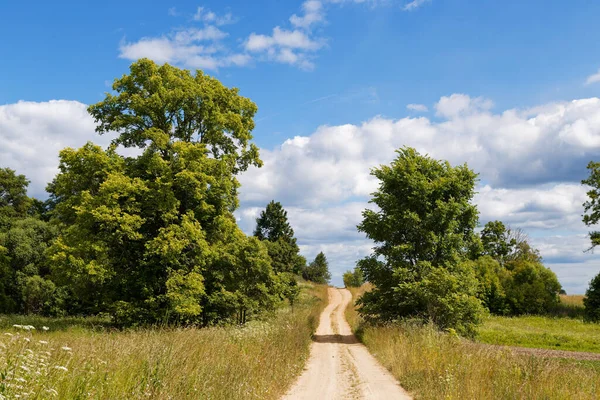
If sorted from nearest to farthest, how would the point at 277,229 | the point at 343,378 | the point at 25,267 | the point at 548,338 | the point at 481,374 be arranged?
1. the point at 481,374
2. the point at 343,378
3. the point at 548,338
4. the point at 25,267
5. the point at 277,229

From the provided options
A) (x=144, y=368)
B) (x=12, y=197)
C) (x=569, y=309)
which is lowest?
(x=569, y=309)

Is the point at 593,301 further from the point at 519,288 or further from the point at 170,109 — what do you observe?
the point at 170,109

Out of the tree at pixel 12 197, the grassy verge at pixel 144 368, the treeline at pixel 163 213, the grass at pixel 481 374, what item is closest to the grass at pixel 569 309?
the treeline at pixel 163 213

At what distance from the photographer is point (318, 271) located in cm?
10931

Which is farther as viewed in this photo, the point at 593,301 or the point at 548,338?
the point at 593,301

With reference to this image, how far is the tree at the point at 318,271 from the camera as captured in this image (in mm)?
108062

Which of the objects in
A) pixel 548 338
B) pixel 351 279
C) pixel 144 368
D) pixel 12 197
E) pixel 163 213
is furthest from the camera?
pixel 351 279

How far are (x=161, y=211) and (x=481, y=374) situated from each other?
20.6m

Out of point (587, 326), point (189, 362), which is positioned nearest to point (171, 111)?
point (189, 362)

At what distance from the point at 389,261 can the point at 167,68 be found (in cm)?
1862

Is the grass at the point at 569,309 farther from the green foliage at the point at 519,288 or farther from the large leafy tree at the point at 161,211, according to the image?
the large leafy tree at the point at 161,211

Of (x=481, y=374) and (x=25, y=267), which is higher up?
(x=25, y=267)

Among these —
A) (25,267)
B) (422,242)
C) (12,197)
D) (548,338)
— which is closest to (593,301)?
(548,338)

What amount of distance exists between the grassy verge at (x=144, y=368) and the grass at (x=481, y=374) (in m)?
3.86
